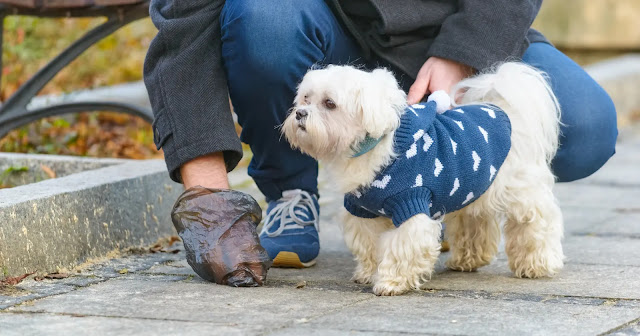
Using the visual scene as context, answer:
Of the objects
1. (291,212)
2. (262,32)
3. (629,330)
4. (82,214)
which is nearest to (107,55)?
(82,214)

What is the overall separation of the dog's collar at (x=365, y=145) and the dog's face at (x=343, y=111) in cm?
1

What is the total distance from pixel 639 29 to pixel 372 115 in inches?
266

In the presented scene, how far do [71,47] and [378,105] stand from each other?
183 cm

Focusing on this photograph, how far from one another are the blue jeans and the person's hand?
0.15 meters

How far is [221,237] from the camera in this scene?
2514 mm

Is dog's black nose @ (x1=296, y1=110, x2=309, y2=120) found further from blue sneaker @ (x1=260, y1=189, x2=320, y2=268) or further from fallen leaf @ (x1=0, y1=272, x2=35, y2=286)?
fallen leaf @ (x1=0, y1=272, x2=35, y2=286)

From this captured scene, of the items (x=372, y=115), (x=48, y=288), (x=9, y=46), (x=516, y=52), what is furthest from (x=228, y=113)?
(x=9, y=46)

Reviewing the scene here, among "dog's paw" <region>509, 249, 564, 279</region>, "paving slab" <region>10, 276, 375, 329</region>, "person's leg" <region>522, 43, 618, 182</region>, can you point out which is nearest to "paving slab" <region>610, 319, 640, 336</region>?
"dog's paw" <region>509, 249, 564, 279</region>

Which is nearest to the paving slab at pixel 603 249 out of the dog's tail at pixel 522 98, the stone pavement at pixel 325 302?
the stone pavement at pixel 325 302

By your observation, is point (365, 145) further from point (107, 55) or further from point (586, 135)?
point (107, 55)

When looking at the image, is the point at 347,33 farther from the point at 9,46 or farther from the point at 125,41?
the point at 125,41

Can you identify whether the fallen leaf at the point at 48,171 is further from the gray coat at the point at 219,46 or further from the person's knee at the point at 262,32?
the person's knee at the point at 262,32

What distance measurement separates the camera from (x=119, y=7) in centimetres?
338

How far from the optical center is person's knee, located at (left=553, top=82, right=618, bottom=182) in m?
2.85
